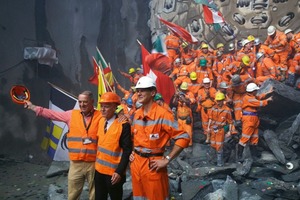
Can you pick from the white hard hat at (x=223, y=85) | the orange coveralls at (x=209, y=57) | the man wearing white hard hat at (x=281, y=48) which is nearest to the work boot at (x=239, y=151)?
the white hard hat at (x=223, y=85)

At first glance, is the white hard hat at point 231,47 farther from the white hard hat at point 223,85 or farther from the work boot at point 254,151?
the work boot at point 254,151

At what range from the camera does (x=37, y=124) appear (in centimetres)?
880

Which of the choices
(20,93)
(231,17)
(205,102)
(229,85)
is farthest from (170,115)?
(231,17)

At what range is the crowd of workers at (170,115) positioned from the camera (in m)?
2.86

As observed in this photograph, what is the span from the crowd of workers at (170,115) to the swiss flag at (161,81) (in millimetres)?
224

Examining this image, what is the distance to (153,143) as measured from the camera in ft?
9.28

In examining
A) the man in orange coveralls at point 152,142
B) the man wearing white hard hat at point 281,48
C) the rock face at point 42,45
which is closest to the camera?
the man in orange coveralls at point 152,142

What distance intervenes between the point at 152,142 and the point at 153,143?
0.6 inches

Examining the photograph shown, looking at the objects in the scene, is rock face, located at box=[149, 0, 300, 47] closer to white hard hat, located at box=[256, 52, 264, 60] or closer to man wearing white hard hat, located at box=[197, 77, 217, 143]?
white hard hat, located at box=[256, 52, 264, 60]

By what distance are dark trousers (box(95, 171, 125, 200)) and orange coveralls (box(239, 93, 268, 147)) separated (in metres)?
4.76

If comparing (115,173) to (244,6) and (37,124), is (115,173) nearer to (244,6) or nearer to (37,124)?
(37,124)

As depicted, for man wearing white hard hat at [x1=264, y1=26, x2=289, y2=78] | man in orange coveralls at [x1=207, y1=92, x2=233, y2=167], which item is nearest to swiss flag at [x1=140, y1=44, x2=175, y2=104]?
man in orange coveralls at [x1=207, y1=92, x2=233, y2=167]

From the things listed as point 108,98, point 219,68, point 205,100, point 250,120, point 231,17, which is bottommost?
point 250,120

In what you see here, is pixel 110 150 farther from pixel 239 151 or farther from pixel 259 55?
pixel 259 55
